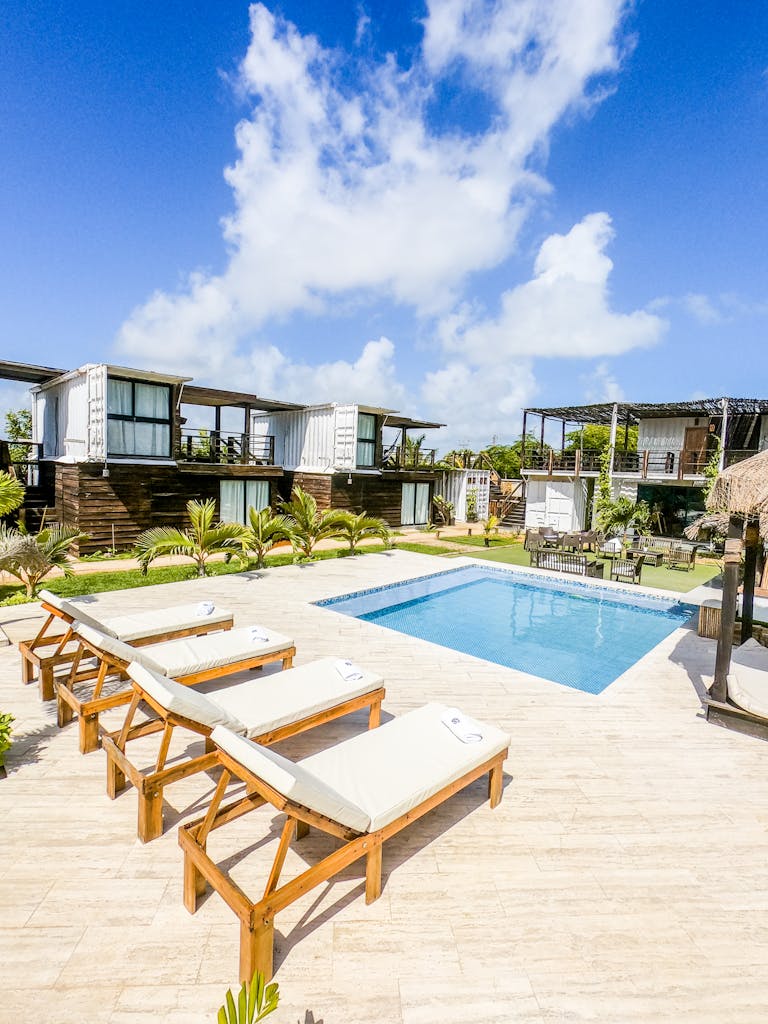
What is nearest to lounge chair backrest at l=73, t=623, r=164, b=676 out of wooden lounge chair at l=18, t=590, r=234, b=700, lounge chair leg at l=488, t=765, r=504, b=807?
wooden lounge chair at l=18, t=590, r=234, b=700

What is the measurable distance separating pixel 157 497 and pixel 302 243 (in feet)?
33.3

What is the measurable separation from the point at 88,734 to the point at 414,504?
68.5ft

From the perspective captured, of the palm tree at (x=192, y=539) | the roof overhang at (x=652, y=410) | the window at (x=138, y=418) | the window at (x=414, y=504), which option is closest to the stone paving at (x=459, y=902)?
the palm tree at (x=192, y=539)

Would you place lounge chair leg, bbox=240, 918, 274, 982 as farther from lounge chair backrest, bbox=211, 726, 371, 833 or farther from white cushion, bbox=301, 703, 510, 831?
white cushion, bbox=301, 703, 510, 831

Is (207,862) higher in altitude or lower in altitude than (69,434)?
lower

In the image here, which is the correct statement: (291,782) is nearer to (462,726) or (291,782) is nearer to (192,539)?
(462,726)

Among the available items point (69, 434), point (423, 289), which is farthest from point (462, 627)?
point (423, 289)

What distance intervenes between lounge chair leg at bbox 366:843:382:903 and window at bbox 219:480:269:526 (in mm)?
16612

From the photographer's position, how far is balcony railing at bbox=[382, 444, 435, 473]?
923 inches

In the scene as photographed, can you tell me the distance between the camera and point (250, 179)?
13.9 metres

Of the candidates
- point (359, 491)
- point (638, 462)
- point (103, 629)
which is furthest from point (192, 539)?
point (638, 462)

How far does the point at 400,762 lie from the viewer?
344 cm

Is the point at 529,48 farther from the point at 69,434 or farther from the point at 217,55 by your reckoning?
the point at 69,434

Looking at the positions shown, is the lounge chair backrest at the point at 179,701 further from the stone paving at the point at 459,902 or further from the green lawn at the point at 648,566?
the green lawn at the point at 648,566
